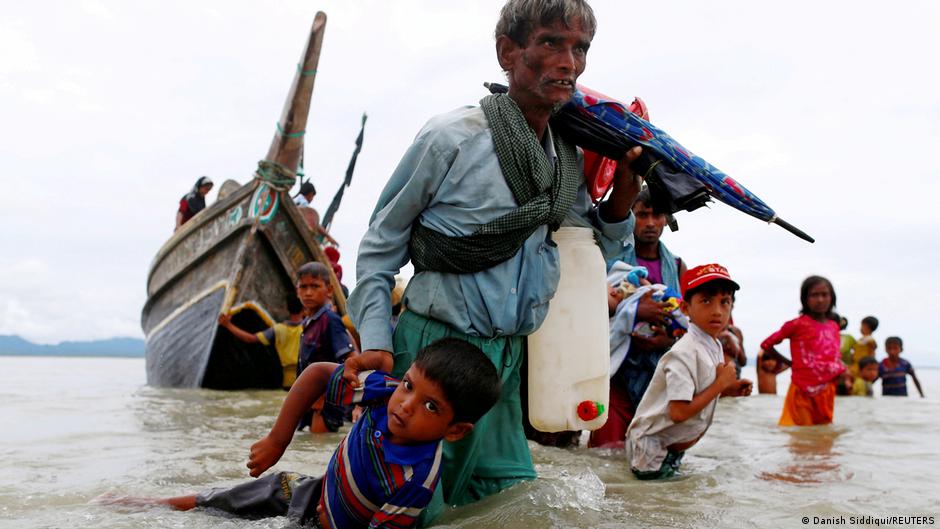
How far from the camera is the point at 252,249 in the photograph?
388 inches

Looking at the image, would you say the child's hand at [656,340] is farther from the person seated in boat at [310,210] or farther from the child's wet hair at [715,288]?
Result: the person seated in boat at [310,210]

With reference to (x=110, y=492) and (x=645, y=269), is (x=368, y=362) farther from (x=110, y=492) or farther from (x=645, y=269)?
(x=645, y=269)

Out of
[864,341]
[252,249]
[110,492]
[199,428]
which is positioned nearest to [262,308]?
[252,249]

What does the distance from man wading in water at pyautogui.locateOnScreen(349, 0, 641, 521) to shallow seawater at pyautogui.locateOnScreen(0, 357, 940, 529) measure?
0.59m

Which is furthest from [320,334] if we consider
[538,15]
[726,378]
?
[538,15]

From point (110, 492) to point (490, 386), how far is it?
167 cm

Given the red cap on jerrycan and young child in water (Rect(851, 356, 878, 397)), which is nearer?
the red cap on jerrycan

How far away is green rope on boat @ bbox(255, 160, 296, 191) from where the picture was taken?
9.25 meters

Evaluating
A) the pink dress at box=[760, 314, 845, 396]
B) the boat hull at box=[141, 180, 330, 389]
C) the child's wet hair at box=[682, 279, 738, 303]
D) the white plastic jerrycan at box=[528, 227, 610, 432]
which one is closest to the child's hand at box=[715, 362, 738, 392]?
the child's wet hair at box=[682, 279, 738, 303]

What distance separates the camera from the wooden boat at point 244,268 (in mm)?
9297

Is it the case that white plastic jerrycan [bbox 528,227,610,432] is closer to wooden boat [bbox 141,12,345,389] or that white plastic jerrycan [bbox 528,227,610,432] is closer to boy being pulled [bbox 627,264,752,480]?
boy being pulled [bbox 627,264,752,480]

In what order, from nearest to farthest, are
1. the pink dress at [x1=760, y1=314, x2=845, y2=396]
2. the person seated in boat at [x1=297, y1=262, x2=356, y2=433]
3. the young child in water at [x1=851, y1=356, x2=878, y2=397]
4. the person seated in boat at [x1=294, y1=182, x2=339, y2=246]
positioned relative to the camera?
the person seated in boat at [x1=297, y1=262, x2=356, y2=433]
the pink dress at [x1=760, y1=314, x2=845, y2=396]
the person seated in boat at [x1=294, y1=182, x2=339, y2=246]
the young child in water at [x1=851, y1=356, x2=878, y2=397]


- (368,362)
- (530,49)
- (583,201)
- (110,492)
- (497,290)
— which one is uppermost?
(530,49)

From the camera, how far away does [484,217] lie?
250cm
